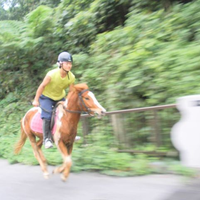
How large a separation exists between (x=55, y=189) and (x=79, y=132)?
294cm

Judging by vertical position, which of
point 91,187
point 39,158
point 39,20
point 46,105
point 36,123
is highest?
point 39,20

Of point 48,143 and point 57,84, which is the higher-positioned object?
point 57,84

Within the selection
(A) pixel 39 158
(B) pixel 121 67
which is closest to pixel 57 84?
(A) pixel 39 158

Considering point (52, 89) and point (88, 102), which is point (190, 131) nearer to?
point (88, 102)

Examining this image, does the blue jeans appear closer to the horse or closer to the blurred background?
the horse

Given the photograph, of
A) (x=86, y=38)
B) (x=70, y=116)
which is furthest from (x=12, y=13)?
(x=70, y=116)

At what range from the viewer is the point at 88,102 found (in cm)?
441

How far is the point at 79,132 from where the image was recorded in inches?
287

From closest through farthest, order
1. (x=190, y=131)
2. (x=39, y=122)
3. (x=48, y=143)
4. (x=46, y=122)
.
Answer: (x=190, y=131) → (x=48, y=143) → (x=46, y=122) → (x=39, y=122)

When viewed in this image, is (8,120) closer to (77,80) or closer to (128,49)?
(77,80)

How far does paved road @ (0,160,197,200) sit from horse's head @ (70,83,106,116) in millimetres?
A: 1323

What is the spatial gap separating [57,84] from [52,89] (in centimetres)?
23

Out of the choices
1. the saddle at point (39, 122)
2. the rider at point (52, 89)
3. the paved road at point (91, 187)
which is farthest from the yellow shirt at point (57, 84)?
the paved road at point (91, 187)

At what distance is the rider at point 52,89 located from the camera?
470 centimetres
